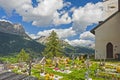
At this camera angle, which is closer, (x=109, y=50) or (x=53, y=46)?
(x=109, y=50)

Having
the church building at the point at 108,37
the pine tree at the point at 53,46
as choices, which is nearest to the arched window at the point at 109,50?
the church building at the point at 108,37

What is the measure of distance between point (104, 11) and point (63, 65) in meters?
28.6

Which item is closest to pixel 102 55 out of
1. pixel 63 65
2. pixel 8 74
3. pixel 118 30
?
pixel 118 30

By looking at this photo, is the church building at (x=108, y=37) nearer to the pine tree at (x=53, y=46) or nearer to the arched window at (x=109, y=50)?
the arched window at (x=109, y=50)

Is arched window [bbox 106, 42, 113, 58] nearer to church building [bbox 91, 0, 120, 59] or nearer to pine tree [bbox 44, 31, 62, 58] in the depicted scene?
church building [bbox 91, 0, 120, 59]

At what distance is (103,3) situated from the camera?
197 ft

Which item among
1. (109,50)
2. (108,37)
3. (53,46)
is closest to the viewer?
Result: (108,37)

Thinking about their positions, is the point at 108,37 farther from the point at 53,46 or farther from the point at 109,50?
the point at 53,46


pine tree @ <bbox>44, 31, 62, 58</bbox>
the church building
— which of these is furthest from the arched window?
pine tree @ <bbox>44, 31, 62, 58</bbox>

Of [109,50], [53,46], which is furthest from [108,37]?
Answer: [53,46]

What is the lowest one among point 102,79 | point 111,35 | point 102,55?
point 102,79

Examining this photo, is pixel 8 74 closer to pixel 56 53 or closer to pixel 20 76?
pixel 20 76

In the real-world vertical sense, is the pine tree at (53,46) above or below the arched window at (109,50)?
above

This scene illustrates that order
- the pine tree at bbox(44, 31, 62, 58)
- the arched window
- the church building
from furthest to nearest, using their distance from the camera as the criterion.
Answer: the pine tree at bbox(44, 31, 62, 58) → the arched window → the church building
